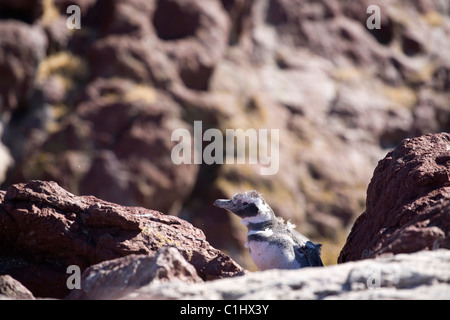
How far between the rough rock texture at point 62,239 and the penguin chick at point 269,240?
286mm

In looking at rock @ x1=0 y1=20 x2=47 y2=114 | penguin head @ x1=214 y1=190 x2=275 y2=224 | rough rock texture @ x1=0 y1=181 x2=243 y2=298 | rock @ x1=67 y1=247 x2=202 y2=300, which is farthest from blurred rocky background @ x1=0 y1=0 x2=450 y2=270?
rock @ x1=67 y1=247 x2=202 y2=300

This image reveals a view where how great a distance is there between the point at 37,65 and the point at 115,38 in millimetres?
2429

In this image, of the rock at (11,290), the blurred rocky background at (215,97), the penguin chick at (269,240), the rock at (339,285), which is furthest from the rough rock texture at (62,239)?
the blurred rocky background at (215,97)

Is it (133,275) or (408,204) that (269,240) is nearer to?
(408,204)

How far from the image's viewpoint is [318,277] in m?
5.78

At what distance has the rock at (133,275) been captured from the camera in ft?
19.6

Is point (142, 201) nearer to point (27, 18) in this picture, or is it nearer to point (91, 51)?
point (91, 51)

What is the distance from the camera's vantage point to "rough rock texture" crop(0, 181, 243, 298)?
7.75 meters

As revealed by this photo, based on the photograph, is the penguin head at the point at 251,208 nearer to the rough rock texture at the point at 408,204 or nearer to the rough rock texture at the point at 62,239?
the rough rock texture at the point at 62,239

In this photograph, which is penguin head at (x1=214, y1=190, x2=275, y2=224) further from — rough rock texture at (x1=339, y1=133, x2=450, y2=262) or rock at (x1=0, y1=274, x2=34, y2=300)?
rock at (x1=0, y1=274, x2=34, y2=300)

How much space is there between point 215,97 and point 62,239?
57.0 ft

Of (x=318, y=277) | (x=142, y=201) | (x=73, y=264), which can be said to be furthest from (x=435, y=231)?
(x=142, y=201)

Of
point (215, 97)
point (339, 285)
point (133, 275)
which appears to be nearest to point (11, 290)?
point (133, 275)

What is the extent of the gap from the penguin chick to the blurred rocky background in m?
12.7
